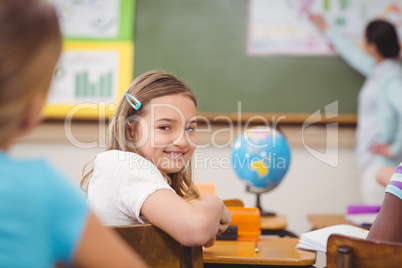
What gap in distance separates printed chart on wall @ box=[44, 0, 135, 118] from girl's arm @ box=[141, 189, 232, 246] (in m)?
2.92

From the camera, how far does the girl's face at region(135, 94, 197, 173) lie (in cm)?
182

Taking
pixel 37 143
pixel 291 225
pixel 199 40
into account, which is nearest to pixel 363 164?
pixel 291 225

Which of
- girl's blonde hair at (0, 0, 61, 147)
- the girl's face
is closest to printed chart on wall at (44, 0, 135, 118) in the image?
the girl's face

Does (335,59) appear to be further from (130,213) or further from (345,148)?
(130,213)

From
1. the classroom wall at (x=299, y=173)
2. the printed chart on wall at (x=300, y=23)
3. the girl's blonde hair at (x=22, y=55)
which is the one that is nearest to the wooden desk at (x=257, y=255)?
the girl's blonde hair at (x=22, y=55)

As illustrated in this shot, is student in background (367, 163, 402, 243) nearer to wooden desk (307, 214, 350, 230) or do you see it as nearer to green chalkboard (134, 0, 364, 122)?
wooden desk (307, 214, 350, 230)

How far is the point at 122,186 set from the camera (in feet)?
5.04

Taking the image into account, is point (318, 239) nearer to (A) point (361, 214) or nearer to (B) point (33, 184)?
(A) point (361, 214)

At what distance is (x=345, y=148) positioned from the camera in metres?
4.11

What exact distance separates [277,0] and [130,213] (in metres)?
3.08

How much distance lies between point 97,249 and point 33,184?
0.14 metres

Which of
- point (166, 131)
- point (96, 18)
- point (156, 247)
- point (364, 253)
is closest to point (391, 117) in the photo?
point (166, 131)

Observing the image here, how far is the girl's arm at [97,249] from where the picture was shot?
74cm

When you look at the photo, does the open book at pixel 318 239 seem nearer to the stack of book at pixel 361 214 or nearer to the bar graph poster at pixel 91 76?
the stack of book at pixel 361 214
